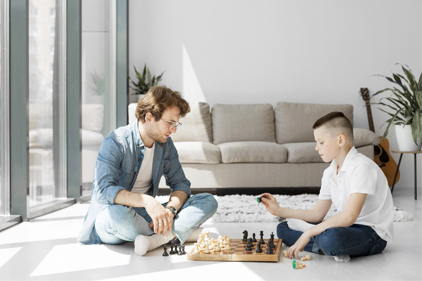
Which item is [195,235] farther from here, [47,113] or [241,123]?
[241,123]

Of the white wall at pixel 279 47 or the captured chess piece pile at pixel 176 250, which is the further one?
the white wall at pixel 279 47

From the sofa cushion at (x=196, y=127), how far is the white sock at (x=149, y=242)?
100 inches

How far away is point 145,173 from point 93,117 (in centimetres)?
218

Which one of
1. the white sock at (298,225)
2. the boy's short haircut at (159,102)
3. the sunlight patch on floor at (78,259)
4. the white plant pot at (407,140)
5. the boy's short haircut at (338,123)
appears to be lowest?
the sunlight patch on floor at (78,259)

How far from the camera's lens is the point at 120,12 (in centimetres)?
500

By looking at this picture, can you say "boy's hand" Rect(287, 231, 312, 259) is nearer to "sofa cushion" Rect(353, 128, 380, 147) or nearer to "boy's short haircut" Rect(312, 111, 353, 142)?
"boy's short haircut" Rect(312, 111, 353, 142)

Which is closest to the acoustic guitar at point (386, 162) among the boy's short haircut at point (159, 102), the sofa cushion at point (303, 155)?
the sofa cushion at point (303, 155)

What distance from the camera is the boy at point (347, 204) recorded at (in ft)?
6.11

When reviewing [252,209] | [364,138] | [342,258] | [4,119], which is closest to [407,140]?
[364,138]

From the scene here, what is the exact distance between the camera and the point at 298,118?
4.80 metres

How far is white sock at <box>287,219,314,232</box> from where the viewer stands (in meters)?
2.13

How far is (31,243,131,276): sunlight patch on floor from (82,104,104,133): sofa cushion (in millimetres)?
1989

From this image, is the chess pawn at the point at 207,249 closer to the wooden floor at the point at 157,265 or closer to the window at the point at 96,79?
the wooden floor at the point at 157,265

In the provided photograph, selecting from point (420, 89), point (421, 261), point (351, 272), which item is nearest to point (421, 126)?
point (420, 89)
